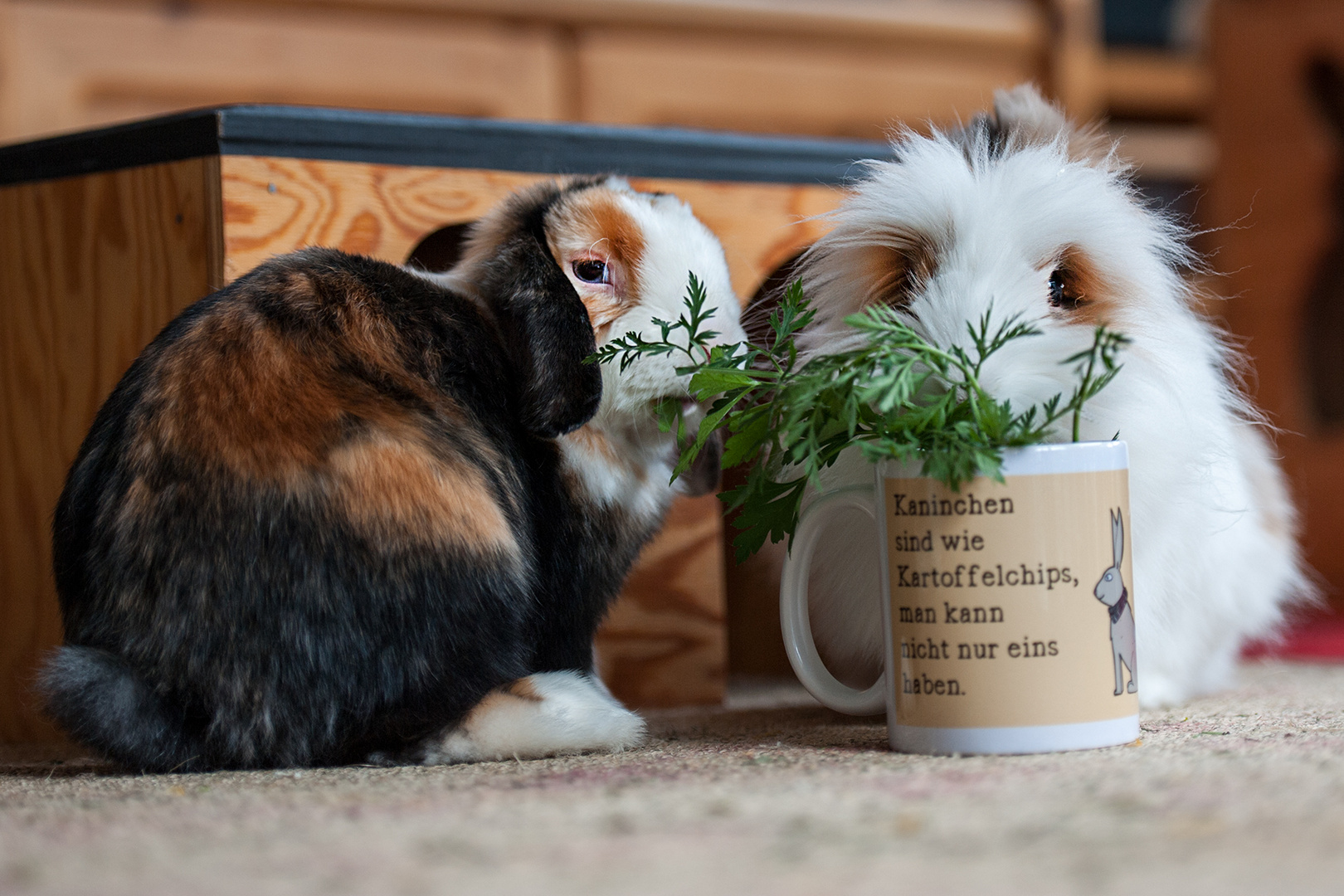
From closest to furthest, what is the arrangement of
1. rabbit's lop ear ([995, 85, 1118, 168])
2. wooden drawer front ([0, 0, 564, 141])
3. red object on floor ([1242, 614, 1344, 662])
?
rabbit's lop ear ([995, 85, 1118, 168]), red object on floor ([1242, 614, 1344, 662]), wooden drawer front ([0, 0, 564, 141])

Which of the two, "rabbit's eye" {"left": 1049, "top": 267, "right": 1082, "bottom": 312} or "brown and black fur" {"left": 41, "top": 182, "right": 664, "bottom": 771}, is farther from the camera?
"rabbit's eye" {"left": 1049, "top": 267, "right": 1082, "bottom": 312}

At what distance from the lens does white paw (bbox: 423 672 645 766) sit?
905 mm

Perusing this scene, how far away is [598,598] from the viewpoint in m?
1.04

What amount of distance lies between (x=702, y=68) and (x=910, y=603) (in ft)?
6.69

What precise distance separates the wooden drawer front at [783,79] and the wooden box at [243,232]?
1.29 m

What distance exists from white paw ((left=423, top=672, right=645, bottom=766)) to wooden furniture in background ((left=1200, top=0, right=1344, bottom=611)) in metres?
1.63

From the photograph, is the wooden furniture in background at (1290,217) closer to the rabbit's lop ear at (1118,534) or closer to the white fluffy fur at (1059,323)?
the white fluffy fur at (1059,323)

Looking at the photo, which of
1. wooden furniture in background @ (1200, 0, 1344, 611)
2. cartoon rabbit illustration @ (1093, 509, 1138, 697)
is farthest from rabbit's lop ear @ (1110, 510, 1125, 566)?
wooden furniture in background @ (1200, 0, 1344, 611)

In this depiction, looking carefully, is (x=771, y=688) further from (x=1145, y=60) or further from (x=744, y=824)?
(x=1145, y=60)

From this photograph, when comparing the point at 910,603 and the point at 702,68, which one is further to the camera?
the point at 702,68

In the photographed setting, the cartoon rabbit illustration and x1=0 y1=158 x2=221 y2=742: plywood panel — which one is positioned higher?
x1=0 y1=158 x2=221 y2=742: plywood panel

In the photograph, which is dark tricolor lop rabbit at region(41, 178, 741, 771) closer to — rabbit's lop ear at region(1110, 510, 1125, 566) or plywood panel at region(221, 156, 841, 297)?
plywood panel at region(221, 156, 841, 297)

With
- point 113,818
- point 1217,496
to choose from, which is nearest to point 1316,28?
point 1217,496

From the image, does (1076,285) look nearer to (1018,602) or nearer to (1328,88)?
(1018,602)
